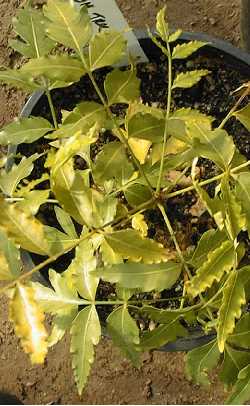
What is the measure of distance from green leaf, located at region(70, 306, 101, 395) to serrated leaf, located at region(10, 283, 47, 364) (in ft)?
0.61

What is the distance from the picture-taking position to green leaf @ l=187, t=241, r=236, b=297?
62cm

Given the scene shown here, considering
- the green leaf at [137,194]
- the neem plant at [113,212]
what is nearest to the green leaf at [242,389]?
the neem plant at [113,212]

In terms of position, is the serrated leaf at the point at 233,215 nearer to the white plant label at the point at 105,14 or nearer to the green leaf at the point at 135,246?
the green leaf at the point at 135,246

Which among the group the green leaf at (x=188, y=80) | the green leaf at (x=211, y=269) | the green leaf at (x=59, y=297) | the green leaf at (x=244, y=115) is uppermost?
the green leaf at (x=188, y=80)

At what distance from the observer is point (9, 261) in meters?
0.67

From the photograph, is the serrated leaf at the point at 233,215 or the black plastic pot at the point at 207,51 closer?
the serrated leaf at the point at 233,215

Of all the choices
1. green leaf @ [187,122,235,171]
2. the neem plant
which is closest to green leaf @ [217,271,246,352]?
the neem plant

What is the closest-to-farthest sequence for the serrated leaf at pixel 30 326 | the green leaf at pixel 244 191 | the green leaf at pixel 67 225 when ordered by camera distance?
the serrated leaf at pixel 30 326, the green leaf at pixel 244 191, the green leaf at pixel 67 225

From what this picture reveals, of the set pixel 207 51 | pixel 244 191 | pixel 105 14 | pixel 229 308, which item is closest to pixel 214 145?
pixel 244 191

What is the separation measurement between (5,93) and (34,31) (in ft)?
2.09

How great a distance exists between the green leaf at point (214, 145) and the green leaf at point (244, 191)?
0.8 inches

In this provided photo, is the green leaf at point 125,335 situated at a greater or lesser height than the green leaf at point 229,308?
lesser

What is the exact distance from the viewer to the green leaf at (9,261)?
2.05ft

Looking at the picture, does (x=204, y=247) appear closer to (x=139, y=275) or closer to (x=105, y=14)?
(x=139, y=275)
